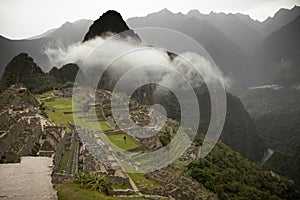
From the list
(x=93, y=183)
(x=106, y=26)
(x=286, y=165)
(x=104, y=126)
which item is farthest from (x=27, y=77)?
(x=93, y=183)

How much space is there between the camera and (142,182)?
1673cm

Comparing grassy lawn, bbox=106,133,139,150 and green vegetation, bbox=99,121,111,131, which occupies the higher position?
green vegetation, bbox=99,121,111,131

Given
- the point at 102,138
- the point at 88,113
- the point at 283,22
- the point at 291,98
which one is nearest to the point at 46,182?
the point at 102,138

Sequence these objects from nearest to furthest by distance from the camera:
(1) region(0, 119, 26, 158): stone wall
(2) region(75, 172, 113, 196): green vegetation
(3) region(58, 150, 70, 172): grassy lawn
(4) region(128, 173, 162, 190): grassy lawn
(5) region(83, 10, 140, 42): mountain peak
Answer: (2) region(75, 172, 113, 196): green vegetation < (1) region(0, 119, 26, 158): stone wall < (3) region(58, 150, 70, 172): grassy lawn < (4) region(128, 173, 162, 190): grassy lawn < (5) region(83, 10, 140, 42): mountain peak

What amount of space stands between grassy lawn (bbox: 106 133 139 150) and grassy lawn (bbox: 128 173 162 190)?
403 cm

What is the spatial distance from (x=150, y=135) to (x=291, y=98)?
89.3 meters

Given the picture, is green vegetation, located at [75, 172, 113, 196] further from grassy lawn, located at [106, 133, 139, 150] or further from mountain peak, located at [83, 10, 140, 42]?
mountain peak, located at [83, 10, 140, 42]

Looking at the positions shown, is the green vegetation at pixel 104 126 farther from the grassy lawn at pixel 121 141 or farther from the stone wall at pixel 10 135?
the stone wall at pixel 10 135

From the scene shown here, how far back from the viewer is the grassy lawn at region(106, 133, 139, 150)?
2179 centimetres

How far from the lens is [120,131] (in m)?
25.8

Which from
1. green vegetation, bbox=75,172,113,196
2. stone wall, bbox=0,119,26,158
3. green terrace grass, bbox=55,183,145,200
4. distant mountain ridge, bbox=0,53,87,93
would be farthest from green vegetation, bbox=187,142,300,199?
distant mountain ridge, bbox=0,53,87,93

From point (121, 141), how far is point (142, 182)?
6651 millimetres

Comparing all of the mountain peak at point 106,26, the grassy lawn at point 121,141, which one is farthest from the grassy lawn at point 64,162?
the mountain peak at point 106,26

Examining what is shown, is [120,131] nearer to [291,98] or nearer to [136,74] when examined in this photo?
[136,74]
